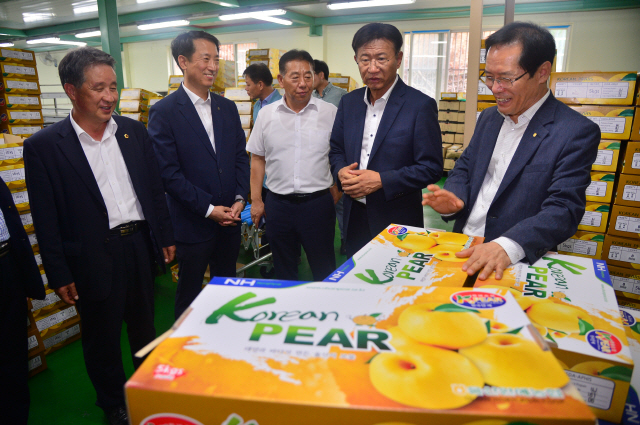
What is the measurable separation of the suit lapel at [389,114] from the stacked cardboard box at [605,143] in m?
1.58

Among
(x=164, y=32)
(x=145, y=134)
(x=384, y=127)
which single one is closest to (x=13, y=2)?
(x=164, y=32)

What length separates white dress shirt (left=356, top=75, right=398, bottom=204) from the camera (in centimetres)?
203

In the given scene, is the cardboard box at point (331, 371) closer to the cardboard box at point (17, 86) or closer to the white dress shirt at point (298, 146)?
the white dress shirt at point (298, 146)

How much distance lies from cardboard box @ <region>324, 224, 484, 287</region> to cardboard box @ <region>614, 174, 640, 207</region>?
217cm

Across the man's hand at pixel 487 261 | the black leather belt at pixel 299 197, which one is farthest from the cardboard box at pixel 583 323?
the black leather belt at pixel 299 197

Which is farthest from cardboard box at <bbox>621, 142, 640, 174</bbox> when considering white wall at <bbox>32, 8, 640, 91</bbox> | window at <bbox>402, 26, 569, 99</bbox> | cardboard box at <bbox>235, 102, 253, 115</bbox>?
window at <bbox>402, 26, 569, 99</bbox>

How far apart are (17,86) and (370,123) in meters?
3.98

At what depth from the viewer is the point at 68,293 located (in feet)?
5.70

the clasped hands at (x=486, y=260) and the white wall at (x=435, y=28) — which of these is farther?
the white wall at (x=435, y=28)

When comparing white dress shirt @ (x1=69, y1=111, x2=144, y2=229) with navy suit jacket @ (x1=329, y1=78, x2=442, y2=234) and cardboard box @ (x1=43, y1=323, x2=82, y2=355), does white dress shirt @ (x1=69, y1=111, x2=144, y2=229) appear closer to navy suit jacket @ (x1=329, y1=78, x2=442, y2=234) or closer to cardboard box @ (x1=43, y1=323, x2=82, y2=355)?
navy suit jacket @ (x1=329, y1=78, x2=442, y2=234)

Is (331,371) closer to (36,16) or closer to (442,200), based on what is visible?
(442,200)

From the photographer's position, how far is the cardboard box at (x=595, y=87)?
2.71 meters

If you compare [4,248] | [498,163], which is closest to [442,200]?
[498,163]

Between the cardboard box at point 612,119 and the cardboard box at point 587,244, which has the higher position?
the cardboard box at point 612,119
